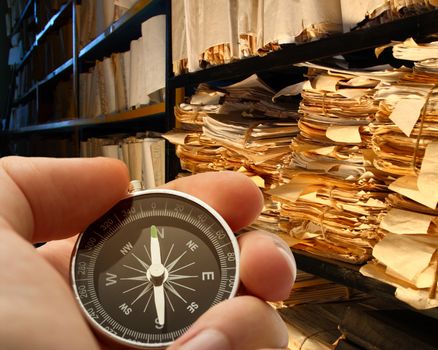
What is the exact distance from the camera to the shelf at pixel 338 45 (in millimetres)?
804

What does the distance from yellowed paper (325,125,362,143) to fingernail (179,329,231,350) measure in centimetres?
64

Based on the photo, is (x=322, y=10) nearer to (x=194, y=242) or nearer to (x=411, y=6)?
(x=411, y=6)

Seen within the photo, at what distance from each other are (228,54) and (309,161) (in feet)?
1.31

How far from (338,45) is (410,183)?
12.0 inches

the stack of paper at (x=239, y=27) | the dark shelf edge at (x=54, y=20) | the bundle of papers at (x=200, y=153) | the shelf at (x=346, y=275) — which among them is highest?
the dark shelf edge at (x=54, y=20)

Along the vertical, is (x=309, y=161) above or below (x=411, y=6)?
below

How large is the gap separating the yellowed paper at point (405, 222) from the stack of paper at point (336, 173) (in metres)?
0.07

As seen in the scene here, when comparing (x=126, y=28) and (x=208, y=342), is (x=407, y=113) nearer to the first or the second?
(x=208, y=342)

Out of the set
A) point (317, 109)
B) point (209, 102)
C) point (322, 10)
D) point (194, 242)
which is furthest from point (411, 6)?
point (209, 102)

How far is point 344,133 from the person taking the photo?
1.05 m

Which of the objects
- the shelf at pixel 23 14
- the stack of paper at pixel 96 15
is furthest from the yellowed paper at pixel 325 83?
the shelf at pixel 23 14

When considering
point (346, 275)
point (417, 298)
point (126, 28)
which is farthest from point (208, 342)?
point (126, 28)

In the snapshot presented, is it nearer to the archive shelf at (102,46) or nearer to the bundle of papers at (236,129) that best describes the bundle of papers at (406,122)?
the bundle of papers at (236,129)

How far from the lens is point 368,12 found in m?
0.93
